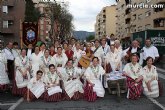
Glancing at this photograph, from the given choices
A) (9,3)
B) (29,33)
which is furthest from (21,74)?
(9,3)

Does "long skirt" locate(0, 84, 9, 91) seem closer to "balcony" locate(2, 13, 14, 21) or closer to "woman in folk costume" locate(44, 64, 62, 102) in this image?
"woman in folk costume" locate(44, 64, 62, 102)

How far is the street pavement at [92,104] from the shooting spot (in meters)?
9.99

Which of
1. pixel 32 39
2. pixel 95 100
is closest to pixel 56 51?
pixel 95 100

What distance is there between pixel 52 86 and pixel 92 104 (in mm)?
1488

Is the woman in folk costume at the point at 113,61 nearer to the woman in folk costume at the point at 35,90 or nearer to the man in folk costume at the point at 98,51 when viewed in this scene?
the man in folk costume at the point at 98,51

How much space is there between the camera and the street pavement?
32.8 ft

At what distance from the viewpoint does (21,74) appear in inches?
490

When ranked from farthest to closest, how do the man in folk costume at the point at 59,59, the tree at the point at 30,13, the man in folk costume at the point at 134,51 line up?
the tree at the point at 30,13
the man in folk costume at the point at 134,51
the man in folk costume at the point at 59,59

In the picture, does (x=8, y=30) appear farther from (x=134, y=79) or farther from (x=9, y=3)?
(x=134, y=79)

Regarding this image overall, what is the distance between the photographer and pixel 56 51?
13.7 metres

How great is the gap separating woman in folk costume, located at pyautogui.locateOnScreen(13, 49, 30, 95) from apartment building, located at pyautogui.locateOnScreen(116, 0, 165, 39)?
135 feet

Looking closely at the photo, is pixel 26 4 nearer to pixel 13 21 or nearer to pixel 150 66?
pixel 13 21

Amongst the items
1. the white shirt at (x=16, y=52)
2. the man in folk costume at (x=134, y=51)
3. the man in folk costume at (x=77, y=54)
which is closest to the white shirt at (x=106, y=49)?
the man in folk costume at (x=134, y=51)

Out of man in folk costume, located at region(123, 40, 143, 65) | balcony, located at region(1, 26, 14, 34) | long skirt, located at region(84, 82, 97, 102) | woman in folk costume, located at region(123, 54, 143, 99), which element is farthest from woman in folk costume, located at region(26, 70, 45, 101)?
balcony, located at region(1, 26, 14, 34)
